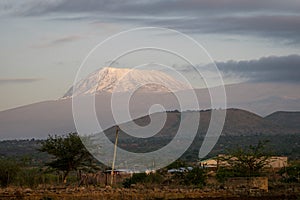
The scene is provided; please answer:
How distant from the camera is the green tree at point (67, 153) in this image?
52438 mm

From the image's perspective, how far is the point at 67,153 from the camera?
5238 centimetres

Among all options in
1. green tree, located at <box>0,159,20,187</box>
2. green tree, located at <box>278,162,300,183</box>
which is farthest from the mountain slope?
green tree, located at <box>0,159,20,187</box>

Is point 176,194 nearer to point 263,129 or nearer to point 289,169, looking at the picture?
point 289,169

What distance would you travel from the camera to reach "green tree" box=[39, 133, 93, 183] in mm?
52438

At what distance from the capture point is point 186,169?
162 ft

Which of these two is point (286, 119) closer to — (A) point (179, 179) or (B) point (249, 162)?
(B) point (249, 162)

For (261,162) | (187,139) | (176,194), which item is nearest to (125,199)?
(176,194)

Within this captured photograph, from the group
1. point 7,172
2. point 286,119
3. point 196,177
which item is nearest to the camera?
point 196,177

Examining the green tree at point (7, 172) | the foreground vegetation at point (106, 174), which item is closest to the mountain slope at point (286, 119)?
the foreground vegetation at point (106, 174)

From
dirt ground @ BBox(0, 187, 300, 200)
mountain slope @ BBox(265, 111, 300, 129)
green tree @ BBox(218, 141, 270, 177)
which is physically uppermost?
mountain slope @ BBox(265, 111, 300, 129)

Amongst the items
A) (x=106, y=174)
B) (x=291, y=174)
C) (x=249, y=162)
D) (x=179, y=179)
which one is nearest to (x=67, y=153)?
(x=106, y=174)

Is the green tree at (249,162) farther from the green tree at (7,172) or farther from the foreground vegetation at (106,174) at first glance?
the green tree at (7,172)

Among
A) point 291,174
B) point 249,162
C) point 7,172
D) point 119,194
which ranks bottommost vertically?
point 119,194

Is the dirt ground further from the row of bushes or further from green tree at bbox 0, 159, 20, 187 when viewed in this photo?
green tree at bbox 0, 159, 20, 187
